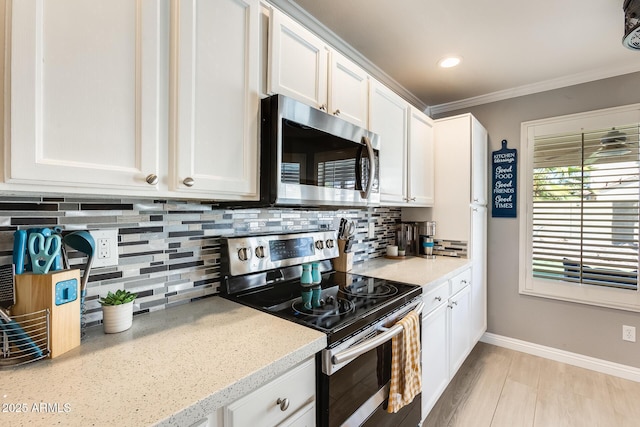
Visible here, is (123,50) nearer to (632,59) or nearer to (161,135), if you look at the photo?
(161,135)

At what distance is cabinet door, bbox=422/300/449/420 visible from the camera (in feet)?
5.51

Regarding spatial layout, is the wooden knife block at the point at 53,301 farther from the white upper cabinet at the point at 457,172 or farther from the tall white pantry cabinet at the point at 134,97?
the white upper cabinet at the point at 457,172

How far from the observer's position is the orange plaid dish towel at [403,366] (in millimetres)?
1322

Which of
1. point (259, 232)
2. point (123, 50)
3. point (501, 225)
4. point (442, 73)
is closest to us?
point (123, 50)

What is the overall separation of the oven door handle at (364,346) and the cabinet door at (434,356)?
1.51 ft

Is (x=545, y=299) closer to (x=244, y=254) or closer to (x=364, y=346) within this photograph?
(x=364, y=346)

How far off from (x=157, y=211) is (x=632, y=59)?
3.28 meters

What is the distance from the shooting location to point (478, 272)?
106 inches

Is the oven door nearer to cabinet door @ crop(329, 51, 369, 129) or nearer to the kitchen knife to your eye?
the kitchen knife

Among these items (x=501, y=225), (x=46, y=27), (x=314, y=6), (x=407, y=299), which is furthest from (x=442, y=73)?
(x=46, y=27)

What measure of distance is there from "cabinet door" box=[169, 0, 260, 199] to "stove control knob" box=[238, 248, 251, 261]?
1.11ft

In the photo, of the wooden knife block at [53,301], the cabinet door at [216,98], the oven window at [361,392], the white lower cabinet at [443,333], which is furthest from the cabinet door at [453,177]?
the wooden knife block at [53,301]

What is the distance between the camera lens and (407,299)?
57.7 inches

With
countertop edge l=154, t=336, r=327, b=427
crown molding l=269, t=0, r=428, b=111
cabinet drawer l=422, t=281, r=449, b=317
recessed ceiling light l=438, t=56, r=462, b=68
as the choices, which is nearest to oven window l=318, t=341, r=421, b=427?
countertop edge l=154, t=336, r=327, b=427
